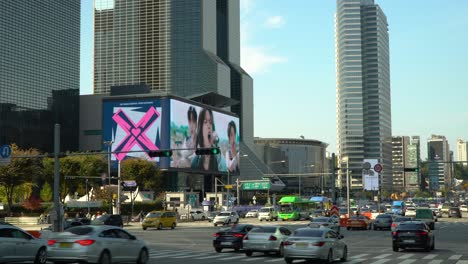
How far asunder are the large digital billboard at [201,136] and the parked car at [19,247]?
4483 inches

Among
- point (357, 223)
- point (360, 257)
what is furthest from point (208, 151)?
point (357, 223)

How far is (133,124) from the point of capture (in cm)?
14612

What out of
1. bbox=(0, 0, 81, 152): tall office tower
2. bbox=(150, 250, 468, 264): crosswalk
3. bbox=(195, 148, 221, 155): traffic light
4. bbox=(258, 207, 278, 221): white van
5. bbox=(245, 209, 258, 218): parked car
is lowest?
bbox=(245, 209, 258, 218): parked car

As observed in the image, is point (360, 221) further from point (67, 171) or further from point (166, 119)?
point (166, 119)

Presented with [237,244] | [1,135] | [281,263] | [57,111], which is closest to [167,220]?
[237,244]

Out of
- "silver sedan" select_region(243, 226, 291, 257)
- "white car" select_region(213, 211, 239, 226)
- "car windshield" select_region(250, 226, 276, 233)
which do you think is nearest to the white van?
"white car" select_region(213, 211, 239, 226)

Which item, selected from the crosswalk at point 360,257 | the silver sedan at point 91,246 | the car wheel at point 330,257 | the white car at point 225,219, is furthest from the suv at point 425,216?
the silver sedan at point 91,246

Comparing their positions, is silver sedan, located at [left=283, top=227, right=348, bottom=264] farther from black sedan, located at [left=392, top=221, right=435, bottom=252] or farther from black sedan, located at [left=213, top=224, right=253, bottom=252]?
black sedan, located at [left=392, top=221, right=435, bottom=252]

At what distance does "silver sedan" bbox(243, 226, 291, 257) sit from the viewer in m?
29.8

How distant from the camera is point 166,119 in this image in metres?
145

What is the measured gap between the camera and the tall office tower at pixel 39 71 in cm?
16138

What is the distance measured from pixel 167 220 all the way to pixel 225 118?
108 m

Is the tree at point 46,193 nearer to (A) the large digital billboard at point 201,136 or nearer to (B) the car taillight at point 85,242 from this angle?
(A) the large digital billboard at point 201,136

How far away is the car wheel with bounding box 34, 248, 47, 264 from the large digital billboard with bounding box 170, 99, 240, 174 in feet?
373
